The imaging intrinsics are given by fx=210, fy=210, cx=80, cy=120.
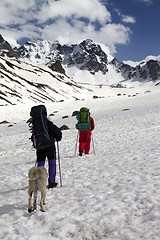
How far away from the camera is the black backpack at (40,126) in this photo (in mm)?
6336

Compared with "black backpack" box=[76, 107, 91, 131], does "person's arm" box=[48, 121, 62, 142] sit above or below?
below

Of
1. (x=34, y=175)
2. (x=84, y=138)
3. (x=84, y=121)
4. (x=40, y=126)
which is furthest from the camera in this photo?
(x=84, y=138)

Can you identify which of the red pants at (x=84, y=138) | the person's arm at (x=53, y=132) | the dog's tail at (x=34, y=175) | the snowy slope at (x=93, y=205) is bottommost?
the snowy slope at (x=93, y=205)

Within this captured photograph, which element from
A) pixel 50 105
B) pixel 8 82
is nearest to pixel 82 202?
pixel 50 105

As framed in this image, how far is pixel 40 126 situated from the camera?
254 inches

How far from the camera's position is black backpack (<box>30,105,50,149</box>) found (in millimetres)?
6336

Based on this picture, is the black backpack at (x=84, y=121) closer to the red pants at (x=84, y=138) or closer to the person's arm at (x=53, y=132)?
the red pants at (x=84, y=138)

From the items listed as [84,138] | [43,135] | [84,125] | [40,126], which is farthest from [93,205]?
[84,138]

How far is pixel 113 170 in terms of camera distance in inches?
318

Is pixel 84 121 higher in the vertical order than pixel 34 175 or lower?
higher

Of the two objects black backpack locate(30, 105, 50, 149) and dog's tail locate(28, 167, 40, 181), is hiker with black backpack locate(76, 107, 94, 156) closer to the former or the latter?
black backpack locate(30, 105, 50, 149)

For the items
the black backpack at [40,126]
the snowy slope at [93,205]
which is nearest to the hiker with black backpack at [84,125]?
the snowy slope at [93,205]

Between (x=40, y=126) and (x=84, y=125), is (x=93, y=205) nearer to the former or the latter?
(x=40, y=126)

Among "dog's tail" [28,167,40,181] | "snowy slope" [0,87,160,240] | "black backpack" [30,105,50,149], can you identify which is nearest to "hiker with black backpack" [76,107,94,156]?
"snowy slope" [0,87,160,240]
